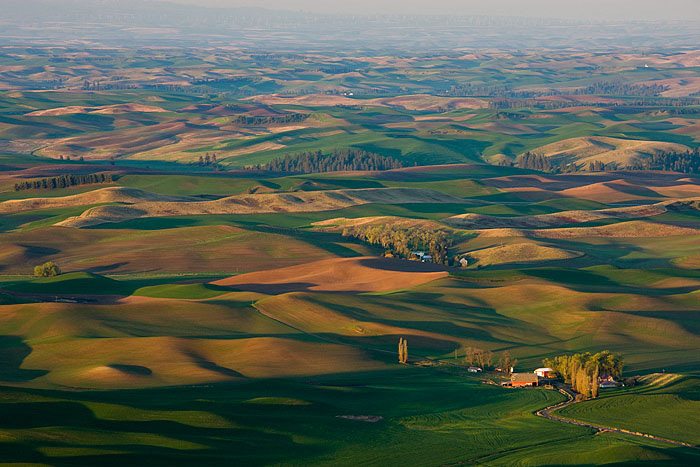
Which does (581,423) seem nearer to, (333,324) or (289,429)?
(289,429)

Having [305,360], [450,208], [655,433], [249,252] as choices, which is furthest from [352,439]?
[450,208]

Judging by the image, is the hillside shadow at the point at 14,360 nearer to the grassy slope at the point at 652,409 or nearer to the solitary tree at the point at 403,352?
the solitary tree at the point at 403,352

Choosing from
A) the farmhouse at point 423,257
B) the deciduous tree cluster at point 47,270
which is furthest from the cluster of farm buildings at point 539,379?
the farmhouse at point 423,257

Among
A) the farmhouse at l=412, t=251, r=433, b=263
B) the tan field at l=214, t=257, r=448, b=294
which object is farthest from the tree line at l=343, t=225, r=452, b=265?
the tan field at l=214, t=257, r=448, b=294

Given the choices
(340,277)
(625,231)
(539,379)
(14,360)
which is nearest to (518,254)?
(625,231)

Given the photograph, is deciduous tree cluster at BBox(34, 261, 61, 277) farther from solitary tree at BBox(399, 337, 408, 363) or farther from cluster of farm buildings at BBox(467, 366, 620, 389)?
cluster of farm buildings at BBox(467, 366, 620, 389)

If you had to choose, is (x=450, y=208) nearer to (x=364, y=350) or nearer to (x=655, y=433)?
(x=364, y=350)
